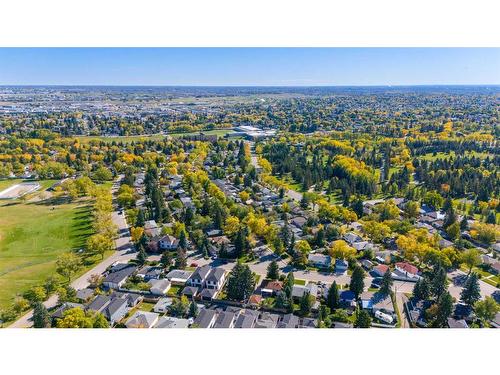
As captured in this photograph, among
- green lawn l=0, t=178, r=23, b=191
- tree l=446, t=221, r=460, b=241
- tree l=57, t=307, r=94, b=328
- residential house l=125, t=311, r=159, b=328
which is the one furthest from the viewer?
green lawn l=0, t=178, r=23, b=191

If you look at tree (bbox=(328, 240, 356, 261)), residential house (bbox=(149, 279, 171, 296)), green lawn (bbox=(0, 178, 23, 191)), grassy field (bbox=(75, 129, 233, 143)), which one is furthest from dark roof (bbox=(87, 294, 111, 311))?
grassy field (bbox=(75, 129, 233, 143))

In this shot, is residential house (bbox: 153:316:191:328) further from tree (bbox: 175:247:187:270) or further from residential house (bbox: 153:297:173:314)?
tree (bbox: 175:247:187:270)

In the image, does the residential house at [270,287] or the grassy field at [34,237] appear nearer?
the residential house at [270,287]

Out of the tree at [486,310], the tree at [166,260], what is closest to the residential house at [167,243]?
the tree at [166,260]

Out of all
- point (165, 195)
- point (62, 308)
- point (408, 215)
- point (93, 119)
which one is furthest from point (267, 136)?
point (62, 308)

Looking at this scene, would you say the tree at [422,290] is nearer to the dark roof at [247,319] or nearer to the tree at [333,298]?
the tree at [333,298]

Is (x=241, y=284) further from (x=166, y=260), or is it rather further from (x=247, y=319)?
(x=166, y=260)
